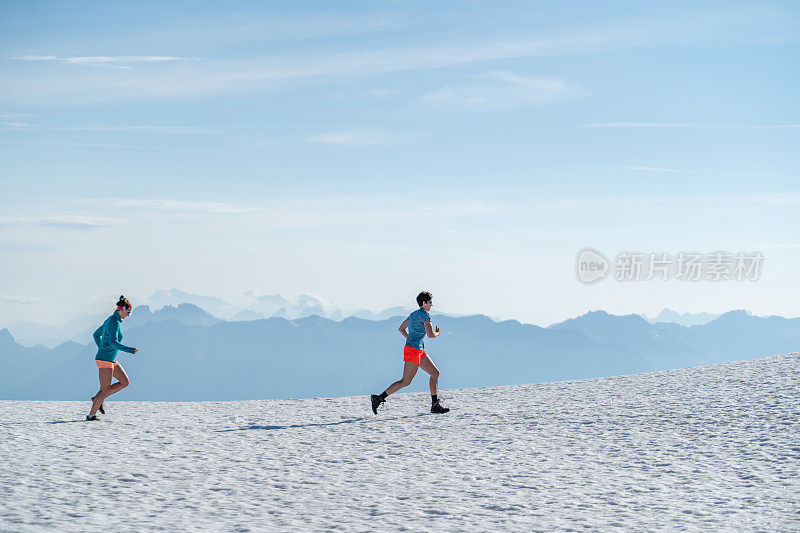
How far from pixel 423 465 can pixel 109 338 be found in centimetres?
671

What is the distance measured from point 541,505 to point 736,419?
638cm

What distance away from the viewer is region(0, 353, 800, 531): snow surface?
7.61m

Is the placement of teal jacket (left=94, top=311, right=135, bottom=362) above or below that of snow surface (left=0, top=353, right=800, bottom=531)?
above

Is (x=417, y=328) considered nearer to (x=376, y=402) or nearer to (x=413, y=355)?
(x=413, y=355)

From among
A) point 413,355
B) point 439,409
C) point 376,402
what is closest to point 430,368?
point 413,355

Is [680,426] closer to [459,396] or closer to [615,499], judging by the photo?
[615,499]

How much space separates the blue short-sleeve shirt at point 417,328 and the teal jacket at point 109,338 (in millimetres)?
5138

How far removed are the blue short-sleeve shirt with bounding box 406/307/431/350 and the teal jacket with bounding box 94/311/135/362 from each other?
202 inches

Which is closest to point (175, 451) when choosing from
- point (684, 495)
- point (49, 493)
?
point (49, 493)

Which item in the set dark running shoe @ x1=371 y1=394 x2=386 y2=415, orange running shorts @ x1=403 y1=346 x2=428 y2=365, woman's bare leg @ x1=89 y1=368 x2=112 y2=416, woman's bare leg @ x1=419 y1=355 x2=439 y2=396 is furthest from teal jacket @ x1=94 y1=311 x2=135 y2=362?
woman's bare leg @ x1=419 y1=355 x2=439 y2=396

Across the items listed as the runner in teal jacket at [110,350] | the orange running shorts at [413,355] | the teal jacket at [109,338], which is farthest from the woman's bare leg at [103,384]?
the orange running shorts at [413,355]

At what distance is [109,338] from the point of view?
43.9 feet

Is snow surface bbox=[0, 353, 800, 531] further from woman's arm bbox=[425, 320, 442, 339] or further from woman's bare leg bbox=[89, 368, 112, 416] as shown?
woman's arm bbox=[425, 320, 442, 339]

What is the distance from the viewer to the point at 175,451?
1108 cm
